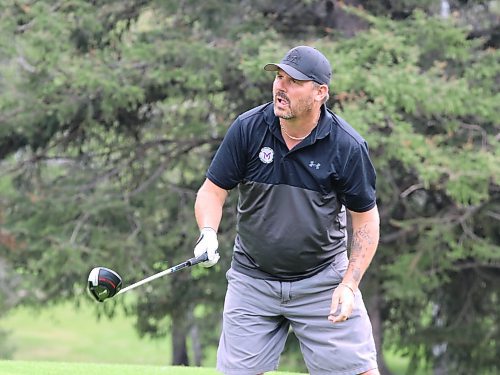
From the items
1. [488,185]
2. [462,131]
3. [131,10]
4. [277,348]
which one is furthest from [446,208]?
[277,348]

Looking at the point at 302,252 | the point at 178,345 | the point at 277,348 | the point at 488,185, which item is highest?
the point at 302,252

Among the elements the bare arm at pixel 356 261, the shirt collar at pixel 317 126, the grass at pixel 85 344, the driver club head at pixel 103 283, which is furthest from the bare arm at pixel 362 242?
the grass at pixel 85 344

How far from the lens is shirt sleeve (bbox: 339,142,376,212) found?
16.4 feet

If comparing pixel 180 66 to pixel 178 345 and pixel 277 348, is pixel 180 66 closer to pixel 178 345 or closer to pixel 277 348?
pixel 277 348

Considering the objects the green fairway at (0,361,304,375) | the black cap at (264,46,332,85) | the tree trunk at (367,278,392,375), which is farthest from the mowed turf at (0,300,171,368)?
the black cap at (264,46,332,85)

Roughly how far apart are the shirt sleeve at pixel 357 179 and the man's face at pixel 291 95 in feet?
1.10

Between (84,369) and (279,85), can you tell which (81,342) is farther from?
(279,85)

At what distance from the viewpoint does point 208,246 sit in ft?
16.4

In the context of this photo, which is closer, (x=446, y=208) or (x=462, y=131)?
(x=462, y=131)

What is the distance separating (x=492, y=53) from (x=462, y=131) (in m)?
1.12

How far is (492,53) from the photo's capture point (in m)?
13.7

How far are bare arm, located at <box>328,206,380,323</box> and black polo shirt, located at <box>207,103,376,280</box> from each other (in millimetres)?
111

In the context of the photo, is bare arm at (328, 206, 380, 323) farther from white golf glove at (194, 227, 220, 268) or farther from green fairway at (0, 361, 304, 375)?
green fairway at (0, 361, 304, 375)

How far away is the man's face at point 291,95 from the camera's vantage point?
4891 millimetres
